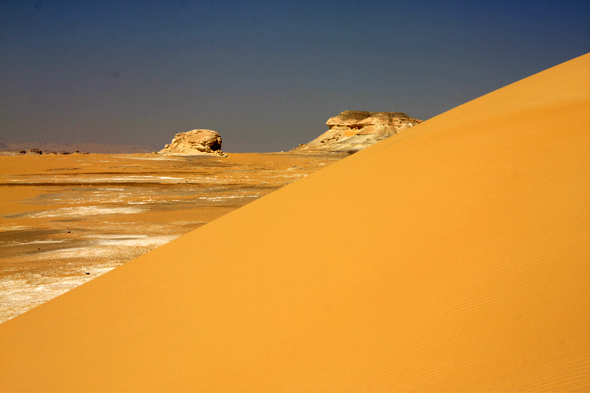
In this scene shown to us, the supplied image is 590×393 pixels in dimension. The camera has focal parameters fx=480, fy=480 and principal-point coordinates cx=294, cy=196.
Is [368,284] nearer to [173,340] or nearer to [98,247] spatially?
[173,340]

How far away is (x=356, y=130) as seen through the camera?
6119cm

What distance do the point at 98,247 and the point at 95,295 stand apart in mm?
4380

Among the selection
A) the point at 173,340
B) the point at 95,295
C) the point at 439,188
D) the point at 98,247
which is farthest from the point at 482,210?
the point at 98,247

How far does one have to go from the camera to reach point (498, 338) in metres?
2.35

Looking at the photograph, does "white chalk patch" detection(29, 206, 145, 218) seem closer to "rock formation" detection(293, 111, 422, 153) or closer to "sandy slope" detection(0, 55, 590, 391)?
"sandy slope" detection(0, 55, 590, 391)

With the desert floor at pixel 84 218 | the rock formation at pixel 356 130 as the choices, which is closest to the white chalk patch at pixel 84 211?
the desert floor at pixel 84 218

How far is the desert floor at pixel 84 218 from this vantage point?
21.6 feet

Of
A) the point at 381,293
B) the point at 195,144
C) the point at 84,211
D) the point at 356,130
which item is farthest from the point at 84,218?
the point at 356,130

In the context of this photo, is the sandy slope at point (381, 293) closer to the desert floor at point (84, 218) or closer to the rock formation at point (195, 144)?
the desert floor at point (84, 218)

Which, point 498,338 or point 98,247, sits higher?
point 498,338

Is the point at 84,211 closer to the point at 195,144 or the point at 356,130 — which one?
the point at 195,144

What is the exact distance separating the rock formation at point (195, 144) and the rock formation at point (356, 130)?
1214cm

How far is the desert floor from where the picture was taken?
21.6 ft

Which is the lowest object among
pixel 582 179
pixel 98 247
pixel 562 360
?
pixel 98 247
